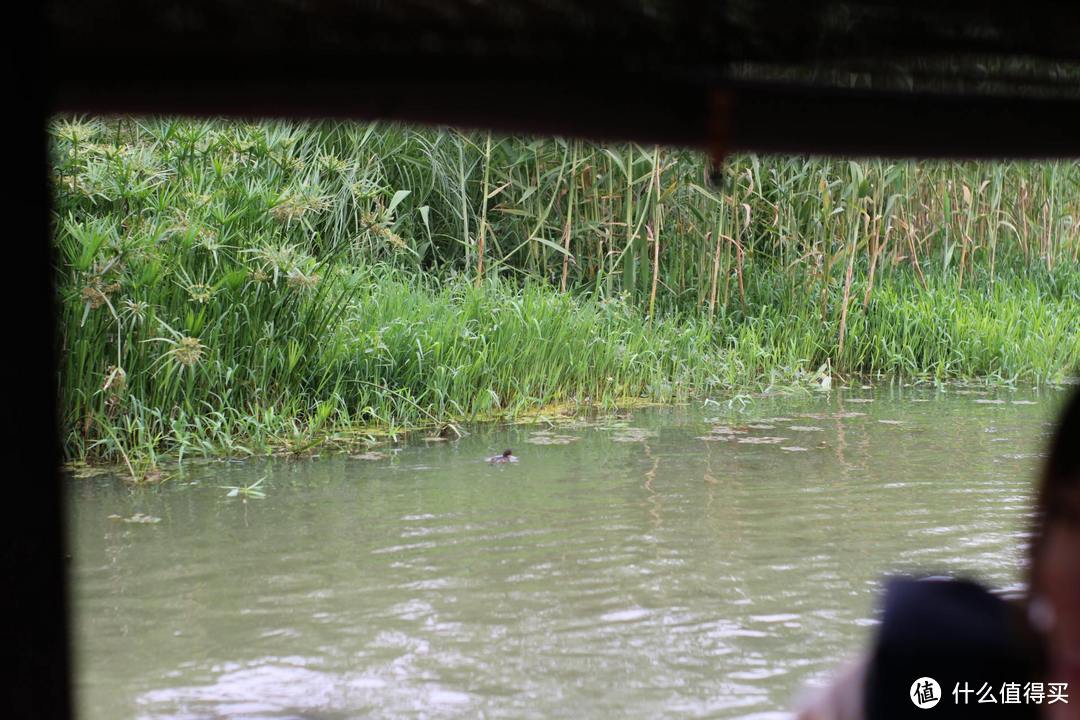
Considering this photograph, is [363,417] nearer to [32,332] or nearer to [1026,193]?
[32,332]

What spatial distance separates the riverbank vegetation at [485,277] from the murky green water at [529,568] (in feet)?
1.70

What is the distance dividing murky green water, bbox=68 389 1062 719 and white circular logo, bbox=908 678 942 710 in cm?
198

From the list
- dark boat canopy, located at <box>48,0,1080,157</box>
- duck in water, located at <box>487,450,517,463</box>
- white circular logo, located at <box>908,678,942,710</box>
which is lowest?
duck in water, located at <box>487,450,517,463</box>

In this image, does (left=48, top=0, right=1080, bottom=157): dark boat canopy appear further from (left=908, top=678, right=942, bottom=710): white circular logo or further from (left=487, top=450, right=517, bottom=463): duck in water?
(left=487, top=450, right=517, bottom=463): duck in water

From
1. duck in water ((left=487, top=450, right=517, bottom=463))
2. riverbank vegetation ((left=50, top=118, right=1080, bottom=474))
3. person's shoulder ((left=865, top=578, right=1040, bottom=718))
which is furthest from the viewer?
duck in water ((left=487, top=450, right=517, bottom=463))

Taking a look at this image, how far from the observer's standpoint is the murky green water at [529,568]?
3.33 metres

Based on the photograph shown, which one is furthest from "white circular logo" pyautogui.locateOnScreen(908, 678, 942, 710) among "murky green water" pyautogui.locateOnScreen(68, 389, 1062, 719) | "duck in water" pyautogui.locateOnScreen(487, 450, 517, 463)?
"duck in water" pyautogui.locateOnScreen(487, 450, 517, 463)

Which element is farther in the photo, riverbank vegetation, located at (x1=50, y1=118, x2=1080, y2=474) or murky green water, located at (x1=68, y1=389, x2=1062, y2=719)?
riverbank vegetation, located at (x1=50, y1=118, x2=1080, y2=474)

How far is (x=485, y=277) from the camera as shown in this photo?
876 centimetres

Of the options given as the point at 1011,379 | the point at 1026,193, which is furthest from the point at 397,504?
the point at 1026,193

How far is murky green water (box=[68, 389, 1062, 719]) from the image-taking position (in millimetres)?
3328

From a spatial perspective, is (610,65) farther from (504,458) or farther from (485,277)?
(485,277)

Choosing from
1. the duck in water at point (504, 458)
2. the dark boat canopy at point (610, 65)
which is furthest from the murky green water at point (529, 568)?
the dark boat canopy at point (610, 65)

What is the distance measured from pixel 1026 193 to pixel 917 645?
10989 millimetres
